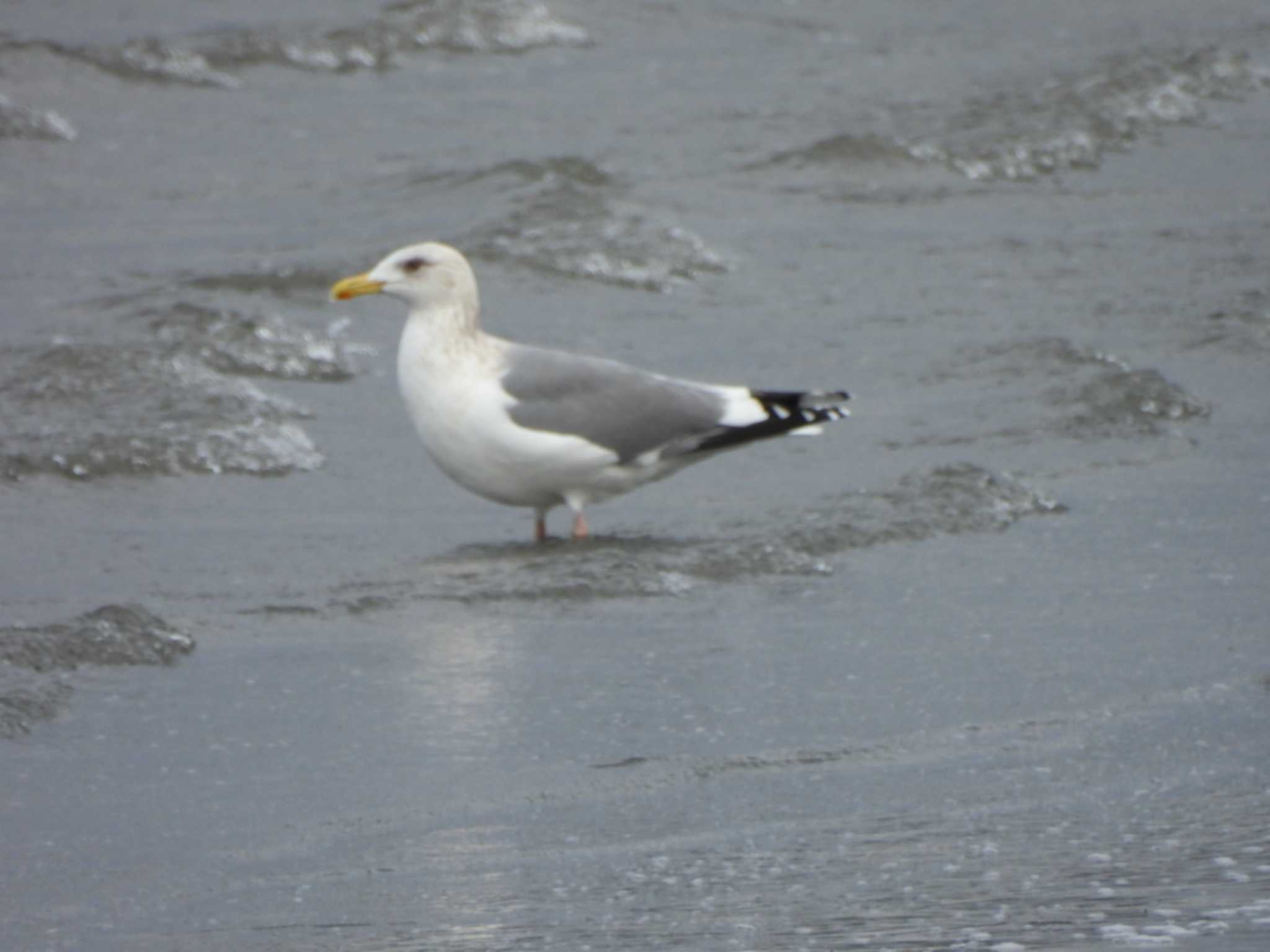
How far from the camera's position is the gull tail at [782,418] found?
22.9 ft

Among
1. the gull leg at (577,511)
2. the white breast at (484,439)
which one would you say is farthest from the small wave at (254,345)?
the gull leg at (577,511)

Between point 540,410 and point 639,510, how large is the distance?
644 mm

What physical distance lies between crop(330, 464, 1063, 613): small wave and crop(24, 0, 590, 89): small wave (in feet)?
23.2

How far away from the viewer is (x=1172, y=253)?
10250 millimetres

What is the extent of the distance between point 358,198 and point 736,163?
6.82ft

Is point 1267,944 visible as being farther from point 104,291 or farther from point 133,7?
point 133,7

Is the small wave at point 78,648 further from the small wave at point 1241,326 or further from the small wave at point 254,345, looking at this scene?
the small wave at point 1241,326

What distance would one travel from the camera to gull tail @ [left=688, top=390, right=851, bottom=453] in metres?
6.97

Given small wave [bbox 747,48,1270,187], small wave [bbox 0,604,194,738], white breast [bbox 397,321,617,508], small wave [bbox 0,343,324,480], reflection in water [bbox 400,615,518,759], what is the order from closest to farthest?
1. reflection in water [bbox 400,615,518,759]
2. small wave [bbox 0,604,194,738]
3. white breast [bbox 397,321,617,508]
4. small wave [bbox 0,343,324,480]
5. small wave [bbox 747,48,1270,187]

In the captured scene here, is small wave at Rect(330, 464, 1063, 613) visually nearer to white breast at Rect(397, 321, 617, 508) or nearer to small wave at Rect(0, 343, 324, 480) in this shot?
white breast at Rect(397, 321, 617, 508)

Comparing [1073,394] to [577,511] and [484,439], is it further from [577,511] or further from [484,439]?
[484,439]

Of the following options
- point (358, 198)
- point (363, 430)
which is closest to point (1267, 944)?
point (363, 430)

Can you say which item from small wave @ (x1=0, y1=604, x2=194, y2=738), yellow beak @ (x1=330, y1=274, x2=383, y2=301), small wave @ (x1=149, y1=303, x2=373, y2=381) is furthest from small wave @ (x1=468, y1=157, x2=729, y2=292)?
small wave @ (x1=0, y1=604, x2=194, y2=738)

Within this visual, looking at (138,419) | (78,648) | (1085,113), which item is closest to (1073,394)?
(138,419)
